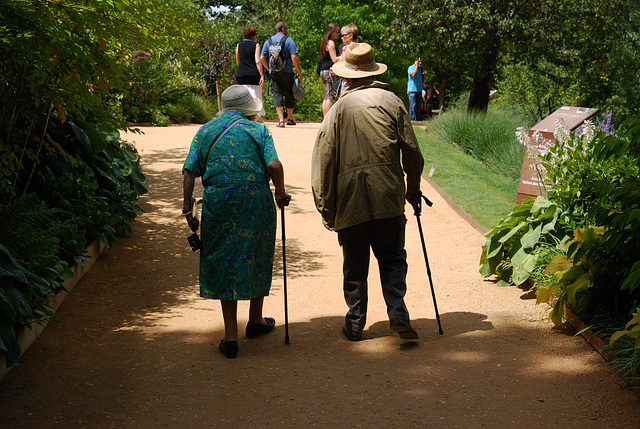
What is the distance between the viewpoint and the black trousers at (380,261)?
196 inches

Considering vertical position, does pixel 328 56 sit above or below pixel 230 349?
above

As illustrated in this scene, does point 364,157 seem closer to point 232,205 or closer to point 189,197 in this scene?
point 232,205

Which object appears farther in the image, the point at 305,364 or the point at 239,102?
the point at 239,102

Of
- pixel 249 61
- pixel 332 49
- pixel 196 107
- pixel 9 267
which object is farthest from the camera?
pixel 196 107

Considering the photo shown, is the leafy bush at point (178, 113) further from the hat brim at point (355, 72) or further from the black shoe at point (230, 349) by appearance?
the black shoe at point (230, 349)

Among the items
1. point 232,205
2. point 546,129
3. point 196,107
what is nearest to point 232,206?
point 232,205

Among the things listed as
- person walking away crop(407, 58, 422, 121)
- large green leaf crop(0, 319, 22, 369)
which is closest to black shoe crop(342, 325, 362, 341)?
large green leaf crop(0, 319, 22, 369)

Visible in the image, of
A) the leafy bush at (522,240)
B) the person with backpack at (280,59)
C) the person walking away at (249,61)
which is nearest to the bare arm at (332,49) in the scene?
the person with backpack at (280,59)

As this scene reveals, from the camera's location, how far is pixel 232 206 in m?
4.71

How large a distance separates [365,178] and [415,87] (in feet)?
54.9

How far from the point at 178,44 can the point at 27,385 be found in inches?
126

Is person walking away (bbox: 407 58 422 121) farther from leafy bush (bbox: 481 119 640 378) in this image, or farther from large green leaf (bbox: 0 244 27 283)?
large green leaf (bbox: 0 244 27 283)

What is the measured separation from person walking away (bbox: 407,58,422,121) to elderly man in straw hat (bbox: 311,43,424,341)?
15687mm

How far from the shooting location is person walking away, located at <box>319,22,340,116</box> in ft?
41.3
